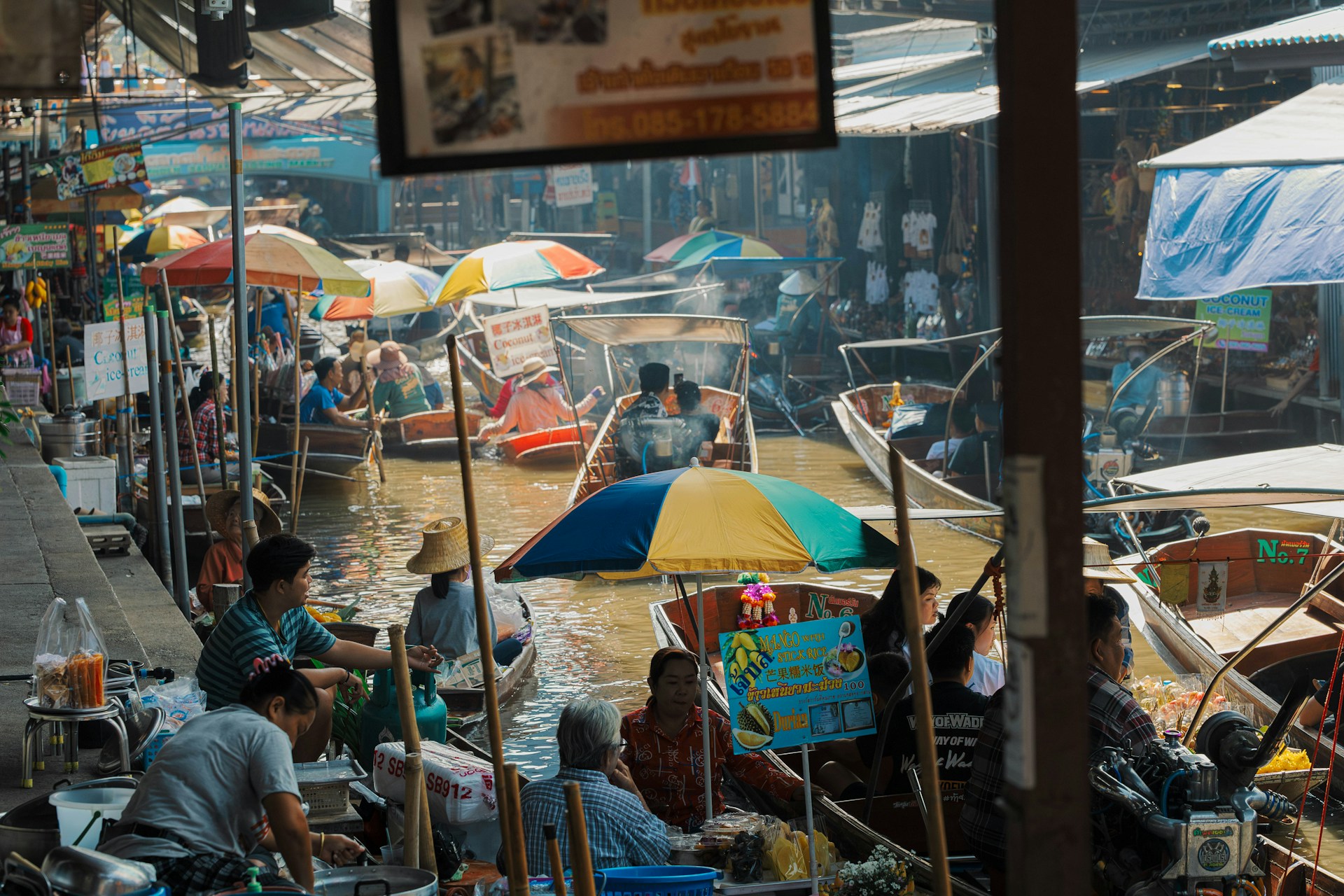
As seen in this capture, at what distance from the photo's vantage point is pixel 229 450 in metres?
12.7

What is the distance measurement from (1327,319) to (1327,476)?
8.50 meters

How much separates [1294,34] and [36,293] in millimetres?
15052

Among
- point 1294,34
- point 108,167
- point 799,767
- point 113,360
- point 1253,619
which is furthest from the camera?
point 108,167

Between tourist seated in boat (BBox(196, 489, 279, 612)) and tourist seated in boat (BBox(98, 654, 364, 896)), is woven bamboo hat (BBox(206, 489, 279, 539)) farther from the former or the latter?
tourist seated in boat (BBox(98, 654, 364, 896))

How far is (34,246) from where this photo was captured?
13.9m

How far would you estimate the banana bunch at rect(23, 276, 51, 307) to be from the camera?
18.0m

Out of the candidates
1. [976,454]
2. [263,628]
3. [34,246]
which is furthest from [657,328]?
[263,628]

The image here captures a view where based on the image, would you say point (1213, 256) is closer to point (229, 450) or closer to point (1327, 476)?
point (1327, 476)

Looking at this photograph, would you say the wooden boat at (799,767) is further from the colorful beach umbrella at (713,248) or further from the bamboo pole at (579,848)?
the colorful beach umbrella at (713,248)

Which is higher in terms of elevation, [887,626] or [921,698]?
[921,698]

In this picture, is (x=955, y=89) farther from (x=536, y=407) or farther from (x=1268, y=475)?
(x=1268, y=475)

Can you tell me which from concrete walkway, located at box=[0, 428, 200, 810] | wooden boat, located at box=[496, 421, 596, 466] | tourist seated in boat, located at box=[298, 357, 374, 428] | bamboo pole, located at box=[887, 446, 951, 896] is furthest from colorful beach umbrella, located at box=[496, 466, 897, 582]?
wooden boat, located at box=[496, 421, 596, 466]

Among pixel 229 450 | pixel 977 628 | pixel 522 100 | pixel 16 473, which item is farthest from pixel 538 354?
pixel 522 100

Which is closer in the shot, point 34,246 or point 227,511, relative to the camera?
point 227,511
